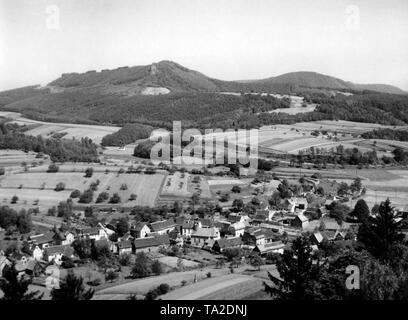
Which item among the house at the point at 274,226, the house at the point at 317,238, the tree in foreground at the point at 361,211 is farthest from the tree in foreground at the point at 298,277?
the tree in foreground at the point at 361,211

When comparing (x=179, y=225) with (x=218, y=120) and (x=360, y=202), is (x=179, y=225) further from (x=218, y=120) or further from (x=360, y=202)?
(x=218, y=120)

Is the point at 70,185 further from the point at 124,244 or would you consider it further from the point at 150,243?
the point at 150,243

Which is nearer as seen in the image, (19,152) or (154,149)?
(19,152)

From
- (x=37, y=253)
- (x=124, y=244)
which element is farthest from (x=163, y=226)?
(x=37, y=253)

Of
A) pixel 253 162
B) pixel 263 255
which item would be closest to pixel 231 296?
pixel 263 255

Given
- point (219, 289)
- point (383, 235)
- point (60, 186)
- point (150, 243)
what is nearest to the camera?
point (383, 235)

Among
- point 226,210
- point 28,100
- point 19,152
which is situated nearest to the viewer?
point 226,210

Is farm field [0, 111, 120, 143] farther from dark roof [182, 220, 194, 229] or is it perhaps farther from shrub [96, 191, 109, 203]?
dark roof [182, 220, 194, 229]
